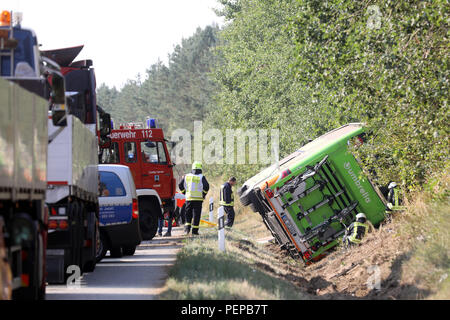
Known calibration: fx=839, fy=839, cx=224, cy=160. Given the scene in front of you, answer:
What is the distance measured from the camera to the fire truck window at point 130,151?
23.9 metres

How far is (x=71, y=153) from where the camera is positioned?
1088 cm

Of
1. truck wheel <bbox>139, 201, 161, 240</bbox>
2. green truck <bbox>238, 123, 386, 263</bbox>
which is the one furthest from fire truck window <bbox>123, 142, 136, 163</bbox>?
green truck <bbox>238, 123, 386, 263</bbox>

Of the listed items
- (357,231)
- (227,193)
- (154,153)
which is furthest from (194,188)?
(227,193)

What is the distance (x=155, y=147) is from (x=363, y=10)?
11.4 m

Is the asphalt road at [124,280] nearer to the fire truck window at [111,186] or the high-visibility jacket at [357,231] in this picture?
the fire truck window at [111,186]

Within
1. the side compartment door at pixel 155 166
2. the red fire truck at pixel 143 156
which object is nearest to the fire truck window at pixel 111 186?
the red fire truck at pixel 143 156

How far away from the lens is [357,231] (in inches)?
682

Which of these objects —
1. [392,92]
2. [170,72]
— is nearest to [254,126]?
[392,92]

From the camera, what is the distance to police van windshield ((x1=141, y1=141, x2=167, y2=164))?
79.3ft

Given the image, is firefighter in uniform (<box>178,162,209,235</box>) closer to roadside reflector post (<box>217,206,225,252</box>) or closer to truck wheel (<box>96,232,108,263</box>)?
roadside reflector post (<box>217,206,225,252</box>)

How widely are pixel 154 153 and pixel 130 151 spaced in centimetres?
73

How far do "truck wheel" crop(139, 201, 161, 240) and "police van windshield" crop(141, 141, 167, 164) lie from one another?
3.08 meters

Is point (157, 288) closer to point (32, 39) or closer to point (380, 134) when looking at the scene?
point (32, 39)

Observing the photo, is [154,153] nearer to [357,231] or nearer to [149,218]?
[149,218]
